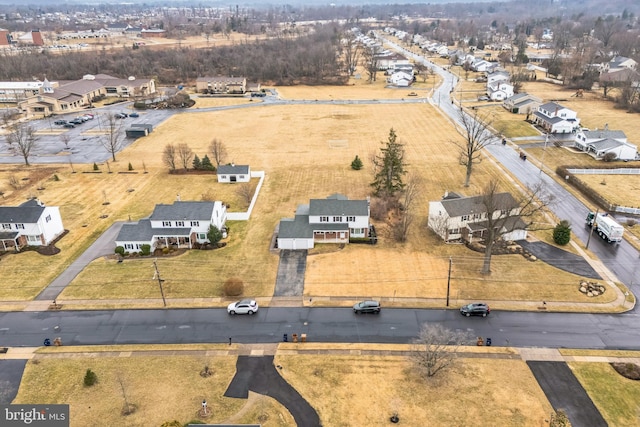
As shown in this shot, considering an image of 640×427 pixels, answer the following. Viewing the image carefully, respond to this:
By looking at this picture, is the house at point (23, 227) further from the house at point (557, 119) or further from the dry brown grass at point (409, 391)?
the house at point (557, 119)

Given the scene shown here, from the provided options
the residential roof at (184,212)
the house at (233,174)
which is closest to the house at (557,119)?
the house at (233,174)

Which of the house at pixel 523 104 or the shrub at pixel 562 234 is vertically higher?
the house at pixel 523 104

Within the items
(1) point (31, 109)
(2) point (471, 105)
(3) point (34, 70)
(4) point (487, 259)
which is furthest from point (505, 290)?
(3) point (34, 70)

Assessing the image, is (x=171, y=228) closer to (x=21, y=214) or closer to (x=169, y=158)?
(x=21, y=214)

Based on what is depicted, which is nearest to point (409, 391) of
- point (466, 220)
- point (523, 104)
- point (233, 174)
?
point (466, 220)

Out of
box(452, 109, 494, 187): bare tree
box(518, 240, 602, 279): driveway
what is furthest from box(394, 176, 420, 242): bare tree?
box(518, 240, 602, 279): driveway
